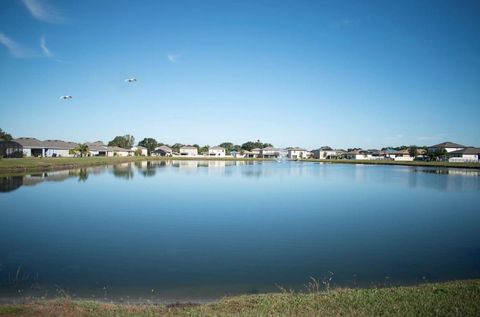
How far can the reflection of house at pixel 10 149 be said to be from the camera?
70688 millimetres

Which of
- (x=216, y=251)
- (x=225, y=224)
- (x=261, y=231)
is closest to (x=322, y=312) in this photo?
(x=216, y=251)

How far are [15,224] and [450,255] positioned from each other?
63.3 feet

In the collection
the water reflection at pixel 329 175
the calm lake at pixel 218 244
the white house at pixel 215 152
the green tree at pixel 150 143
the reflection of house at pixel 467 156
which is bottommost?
the calm lake at pixel 218 244

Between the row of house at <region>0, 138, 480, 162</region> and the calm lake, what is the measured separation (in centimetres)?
6173

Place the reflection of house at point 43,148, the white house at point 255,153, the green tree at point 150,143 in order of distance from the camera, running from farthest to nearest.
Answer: the white house at point 255,153
the green tree at point 150,143
the reflection of house at point 43,148

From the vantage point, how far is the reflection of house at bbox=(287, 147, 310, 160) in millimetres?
173750

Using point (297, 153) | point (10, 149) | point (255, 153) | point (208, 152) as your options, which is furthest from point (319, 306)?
point (297, 153)

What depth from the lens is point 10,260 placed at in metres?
12.1

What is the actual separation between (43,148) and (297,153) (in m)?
117

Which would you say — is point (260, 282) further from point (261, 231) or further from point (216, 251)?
point (261, 231)

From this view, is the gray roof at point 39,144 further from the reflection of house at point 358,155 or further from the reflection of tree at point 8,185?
the reflection of house at point 358,155

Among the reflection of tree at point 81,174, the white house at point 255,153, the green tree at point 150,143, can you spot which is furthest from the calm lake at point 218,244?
the white house at point 255,153

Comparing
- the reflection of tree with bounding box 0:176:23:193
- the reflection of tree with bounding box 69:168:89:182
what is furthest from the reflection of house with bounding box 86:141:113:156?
the reflection of tree with bounding box 0:176:23:193

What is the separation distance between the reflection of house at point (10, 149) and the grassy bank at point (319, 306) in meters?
74.8
